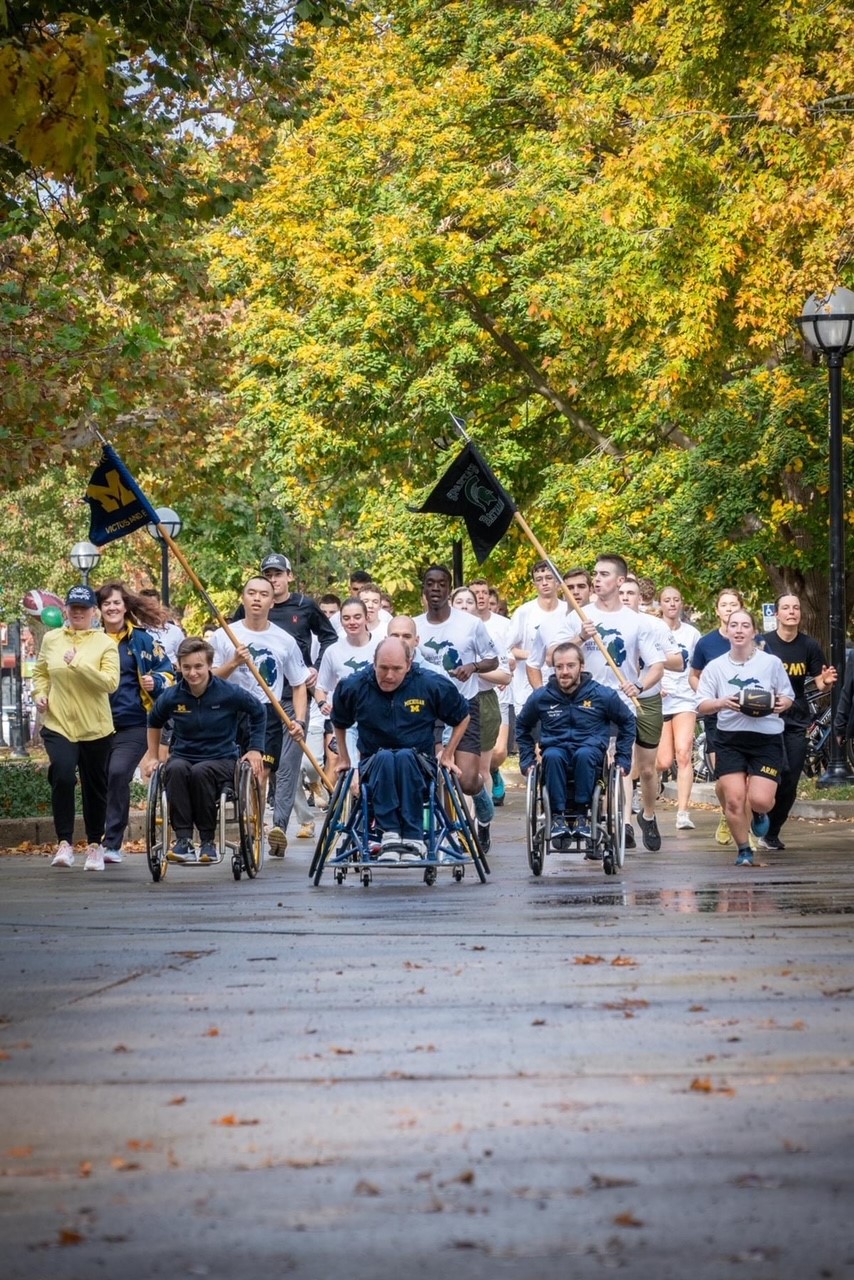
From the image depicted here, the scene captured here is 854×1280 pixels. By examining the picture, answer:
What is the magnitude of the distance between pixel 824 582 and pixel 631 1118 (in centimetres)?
2366

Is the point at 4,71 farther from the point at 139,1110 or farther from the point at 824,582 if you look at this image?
the point at 824,582

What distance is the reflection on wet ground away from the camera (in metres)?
12.0

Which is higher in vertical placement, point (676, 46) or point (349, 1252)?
point (676, 46)

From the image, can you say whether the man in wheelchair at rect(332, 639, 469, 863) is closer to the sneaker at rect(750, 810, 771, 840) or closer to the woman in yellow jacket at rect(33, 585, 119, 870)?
the woman in yellow jacket at rect(33, 585, 119, 870)

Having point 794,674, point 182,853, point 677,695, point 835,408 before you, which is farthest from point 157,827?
point 835,408

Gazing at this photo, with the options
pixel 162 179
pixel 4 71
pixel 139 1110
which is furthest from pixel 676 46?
pixel 139 1110

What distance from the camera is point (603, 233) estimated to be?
96.4 feet

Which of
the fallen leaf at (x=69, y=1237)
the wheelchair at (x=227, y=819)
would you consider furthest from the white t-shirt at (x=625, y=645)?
the fallen leaf at (x=69, y=1237)

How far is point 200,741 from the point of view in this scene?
1541cm

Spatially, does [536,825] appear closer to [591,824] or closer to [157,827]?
[591,824]

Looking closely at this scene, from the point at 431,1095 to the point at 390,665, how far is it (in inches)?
319

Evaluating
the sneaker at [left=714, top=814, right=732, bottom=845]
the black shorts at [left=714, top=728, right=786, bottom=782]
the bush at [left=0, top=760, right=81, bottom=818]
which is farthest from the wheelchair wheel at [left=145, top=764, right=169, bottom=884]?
the bush at [left=0, top=760, right=81, bottom=818]

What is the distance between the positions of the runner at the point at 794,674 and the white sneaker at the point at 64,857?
188 inches

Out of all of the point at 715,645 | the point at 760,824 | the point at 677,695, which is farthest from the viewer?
the point at 677,695
